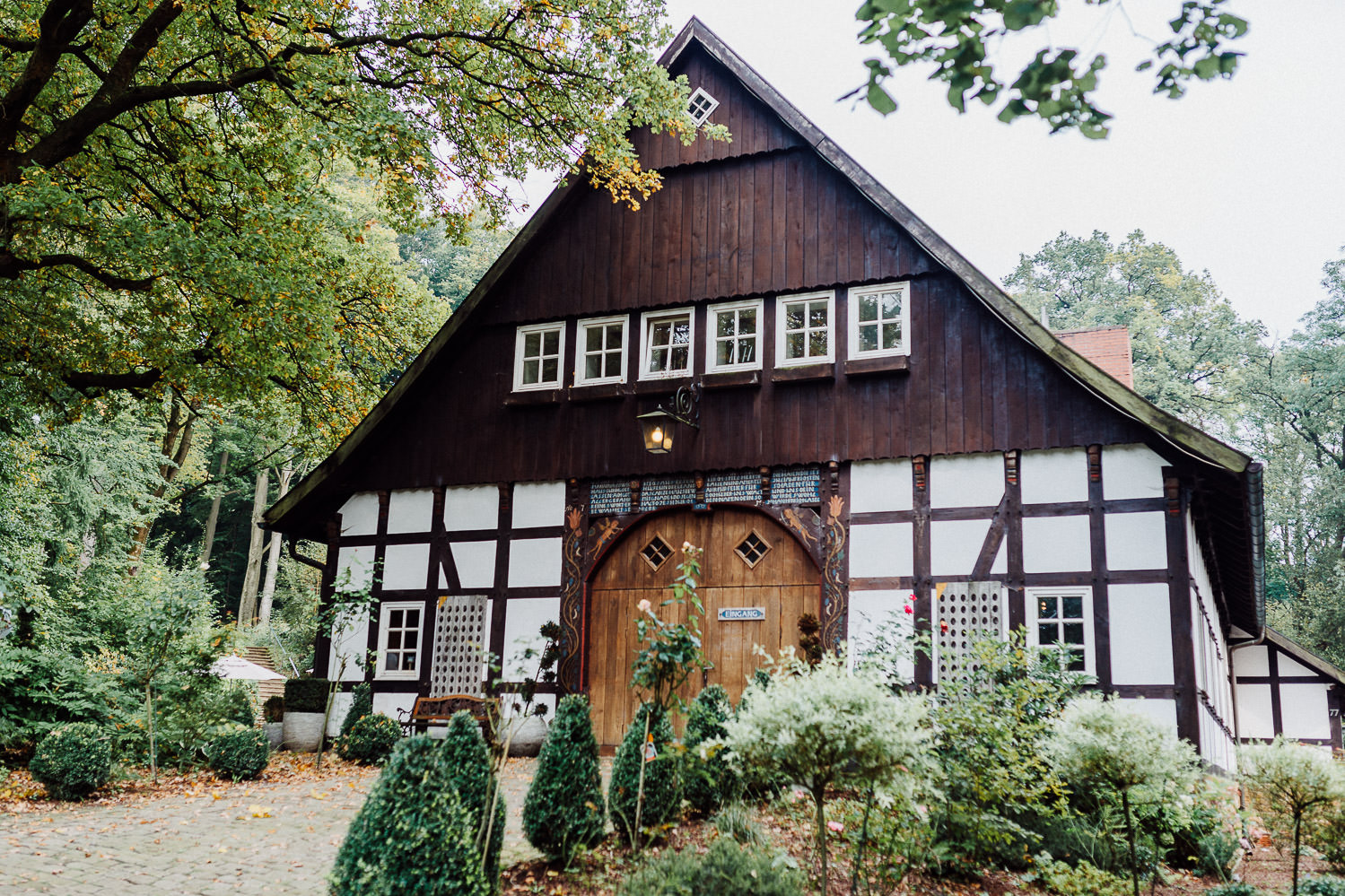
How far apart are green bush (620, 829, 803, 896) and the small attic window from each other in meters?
9.69

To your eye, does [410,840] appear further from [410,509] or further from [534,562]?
[410,509]

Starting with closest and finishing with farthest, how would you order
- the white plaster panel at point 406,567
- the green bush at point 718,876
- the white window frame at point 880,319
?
the green bush at point 718,876, the white window frame at point 880,319, the white plaster panel at point 406,567

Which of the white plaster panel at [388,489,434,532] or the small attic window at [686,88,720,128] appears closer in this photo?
the small attic window at [686,88,720,128]

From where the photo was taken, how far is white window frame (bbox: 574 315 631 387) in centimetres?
1288

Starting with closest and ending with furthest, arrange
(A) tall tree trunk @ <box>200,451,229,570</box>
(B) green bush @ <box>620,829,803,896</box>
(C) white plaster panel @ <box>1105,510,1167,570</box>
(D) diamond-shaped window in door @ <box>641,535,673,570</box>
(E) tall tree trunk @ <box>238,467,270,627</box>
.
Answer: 1. (B) green bush @ <box>620,829,803,896</box>
2. (C) white plaster panel @ <box>1105,510,1167,570</box>
3. (D) diamond-shaped window in door @ <box>641,535,673,570</box>
4. (E) tall tree trunk @ <box>238,467,270,627</box>
5. (A) tall tree trunk @ <box>200,451,229,570</box>

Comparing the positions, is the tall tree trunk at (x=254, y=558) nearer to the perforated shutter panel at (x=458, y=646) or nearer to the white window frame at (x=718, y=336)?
the perforated shutter panel at (x=458, y=646)

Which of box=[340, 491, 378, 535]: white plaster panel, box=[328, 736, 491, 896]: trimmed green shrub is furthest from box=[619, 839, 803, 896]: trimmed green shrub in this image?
box=[340, 491, 378, 535]: white plaster panel

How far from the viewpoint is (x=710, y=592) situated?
468 inches

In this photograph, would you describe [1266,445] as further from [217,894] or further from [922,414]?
[217,894]

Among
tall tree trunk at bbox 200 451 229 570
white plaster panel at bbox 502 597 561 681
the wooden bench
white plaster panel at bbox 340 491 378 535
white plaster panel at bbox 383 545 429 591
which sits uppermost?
tall tree trunk at bbox 200 451 229 570

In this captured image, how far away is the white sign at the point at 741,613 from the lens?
1158cm

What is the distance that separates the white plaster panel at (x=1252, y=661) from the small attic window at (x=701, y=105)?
1888 centimetres

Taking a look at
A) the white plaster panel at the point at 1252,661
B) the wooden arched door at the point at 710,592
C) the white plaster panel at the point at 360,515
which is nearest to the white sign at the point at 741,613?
the wooden arched door at the point at 710,592

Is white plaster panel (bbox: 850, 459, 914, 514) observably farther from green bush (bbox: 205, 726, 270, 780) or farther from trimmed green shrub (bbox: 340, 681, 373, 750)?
green bush (bbox: 205, 726, 270, 780)
